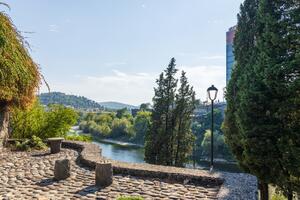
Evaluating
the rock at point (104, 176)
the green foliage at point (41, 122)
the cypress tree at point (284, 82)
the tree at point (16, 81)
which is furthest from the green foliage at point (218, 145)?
the rock at point (104, 176)

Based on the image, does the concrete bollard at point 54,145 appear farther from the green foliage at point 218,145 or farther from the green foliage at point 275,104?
the green foliage at point 218,145

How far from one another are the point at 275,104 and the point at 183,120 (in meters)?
15.9

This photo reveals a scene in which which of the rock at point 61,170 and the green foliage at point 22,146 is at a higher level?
the green foliage at point 22,146

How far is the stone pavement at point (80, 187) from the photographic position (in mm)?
5809

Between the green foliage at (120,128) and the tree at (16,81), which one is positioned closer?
the tree at (16,81)

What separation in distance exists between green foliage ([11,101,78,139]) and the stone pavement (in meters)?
7.03

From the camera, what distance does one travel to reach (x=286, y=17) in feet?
24.9

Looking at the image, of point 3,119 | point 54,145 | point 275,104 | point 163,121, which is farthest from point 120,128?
point 275,104

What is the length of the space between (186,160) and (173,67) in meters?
6.62

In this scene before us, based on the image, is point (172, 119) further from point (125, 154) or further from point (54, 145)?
point (125, 154)

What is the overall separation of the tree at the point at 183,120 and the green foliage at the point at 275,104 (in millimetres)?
14794

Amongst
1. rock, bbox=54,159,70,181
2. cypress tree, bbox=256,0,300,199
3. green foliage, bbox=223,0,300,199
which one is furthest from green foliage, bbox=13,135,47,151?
cypress tree, bbox=256,0,300,199

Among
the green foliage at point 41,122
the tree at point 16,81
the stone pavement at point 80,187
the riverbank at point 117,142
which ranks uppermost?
the tree at point 16,81

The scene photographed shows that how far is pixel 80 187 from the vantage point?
6.34 m
